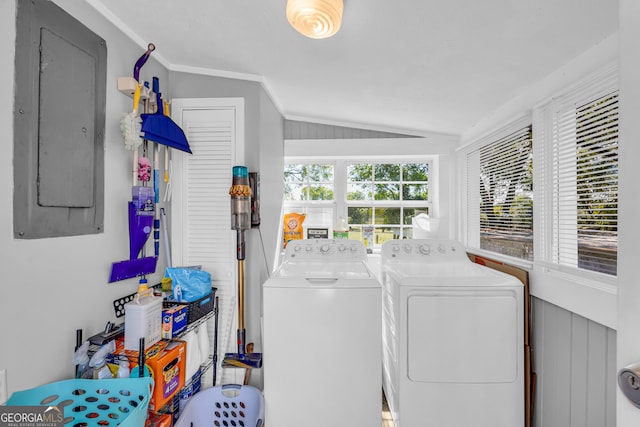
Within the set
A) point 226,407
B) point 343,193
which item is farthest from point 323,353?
point 343,193

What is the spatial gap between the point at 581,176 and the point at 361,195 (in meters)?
1.99

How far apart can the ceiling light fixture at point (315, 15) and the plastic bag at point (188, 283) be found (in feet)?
5.15

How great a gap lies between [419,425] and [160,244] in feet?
6.48

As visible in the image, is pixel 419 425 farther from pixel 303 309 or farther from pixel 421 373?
pixel 303 309

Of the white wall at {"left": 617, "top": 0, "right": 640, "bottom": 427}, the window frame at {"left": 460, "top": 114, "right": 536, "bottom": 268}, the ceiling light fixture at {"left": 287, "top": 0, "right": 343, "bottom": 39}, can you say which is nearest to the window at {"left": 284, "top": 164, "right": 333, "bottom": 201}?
→ the window frame at {"left": 460, "top": 114, "right": 536, "bottom": 268}

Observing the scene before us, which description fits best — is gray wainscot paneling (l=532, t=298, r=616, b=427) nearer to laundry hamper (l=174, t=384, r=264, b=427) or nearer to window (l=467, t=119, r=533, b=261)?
window (l=467, t=119, r=533, b=261)

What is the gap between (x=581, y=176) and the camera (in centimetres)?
148

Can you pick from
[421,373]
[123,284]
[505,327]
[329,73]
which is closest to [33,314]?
[123,284]

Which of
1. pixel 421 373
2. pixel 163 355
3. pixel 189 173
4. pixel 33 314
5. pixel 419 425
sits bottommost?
pixel 419 425

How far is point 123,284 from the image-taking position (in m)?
1.72

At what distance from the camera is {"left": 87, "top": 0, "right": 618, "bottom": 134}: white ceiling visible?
1291mm

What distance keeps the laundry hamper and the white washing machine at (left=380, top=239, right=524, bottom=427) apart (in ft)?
2.94

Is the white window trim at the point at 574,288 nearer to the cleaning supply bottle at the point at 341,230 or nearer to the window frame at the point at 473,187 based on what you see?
the window frame at the point at 473,187

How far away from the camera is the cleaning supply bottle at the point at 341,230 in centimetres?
311
